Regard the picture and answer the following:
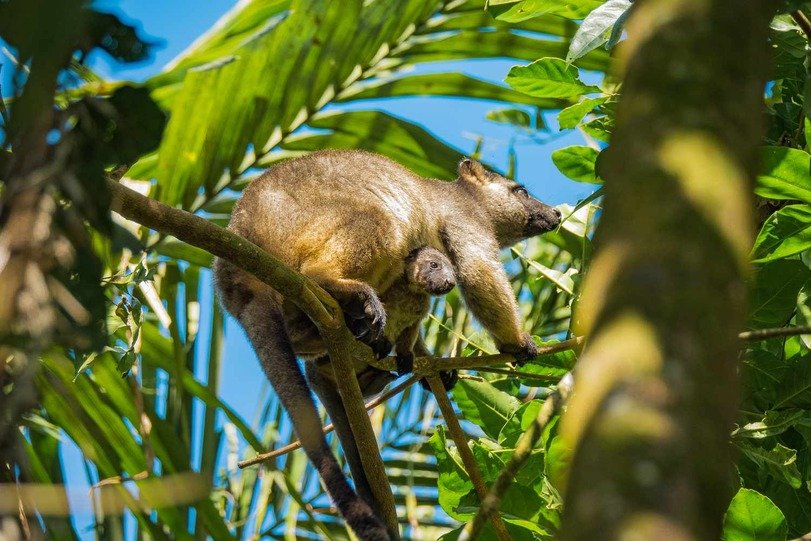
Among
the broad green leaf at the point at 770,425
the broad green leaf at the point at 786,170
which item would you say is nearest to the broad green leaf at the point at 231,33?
the broad green leaf at the point at 786,170

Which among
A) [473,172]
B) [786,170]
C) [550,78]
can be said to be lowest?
[473,172]

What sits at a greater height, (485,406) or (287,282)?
(287,282)

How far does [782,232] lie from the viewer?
11.5 feet

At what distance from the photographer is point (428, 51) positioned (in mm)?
6211

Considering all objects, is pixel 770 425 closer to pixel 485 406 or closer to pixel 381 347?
pixel 485 406

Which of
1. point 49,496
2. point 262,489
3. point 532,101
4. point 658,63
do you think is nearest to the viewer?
point 658,63

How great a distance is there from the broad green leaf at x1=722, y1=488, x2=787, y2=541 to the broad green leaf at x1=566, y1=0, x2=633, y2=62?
1.55m

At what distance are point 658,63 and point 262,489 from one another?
4.66m

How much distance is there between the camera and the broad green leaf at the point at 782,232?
137 inches

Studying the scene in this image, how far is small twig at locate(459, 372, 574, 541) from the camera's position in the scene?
2238 mm

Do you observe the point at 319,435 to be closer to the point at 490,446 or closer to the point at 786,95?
the point at 490,446

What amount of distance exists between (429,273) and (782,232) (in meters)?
1.98

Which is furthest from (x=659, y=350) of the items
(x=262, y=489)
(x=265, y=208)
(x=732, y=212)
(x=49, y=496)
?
(x=262, y=489)

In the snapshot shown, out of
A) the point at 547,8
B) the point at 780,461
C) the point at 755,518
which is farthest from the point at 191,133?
the point at 755,518
